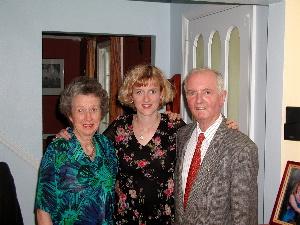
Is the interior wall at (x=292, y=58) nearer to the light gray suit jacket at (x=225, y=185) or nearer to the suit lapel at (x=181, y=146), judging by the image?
the light gray suit jacket at (x=225, y=185)

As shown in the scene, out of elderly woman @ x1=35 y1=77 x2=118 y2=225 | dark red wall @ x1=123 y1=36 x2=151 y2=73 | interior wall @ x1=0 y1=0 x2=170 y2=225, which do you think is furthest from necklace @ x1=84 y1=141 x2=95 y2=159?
dark red wall @ x1=123 y1=36 x2=151 y2=73

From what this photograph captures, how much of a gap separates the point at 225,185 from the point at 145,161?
58 cm

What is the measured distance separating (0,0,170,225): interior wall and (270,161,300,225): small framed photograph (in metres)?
1.96

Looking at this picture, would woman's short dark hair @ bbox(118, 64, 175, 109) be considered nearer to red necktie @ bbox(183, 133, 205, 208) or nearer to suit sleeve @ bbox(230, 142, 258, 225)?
red necktie @ bbox(183, 133, 205, 208)

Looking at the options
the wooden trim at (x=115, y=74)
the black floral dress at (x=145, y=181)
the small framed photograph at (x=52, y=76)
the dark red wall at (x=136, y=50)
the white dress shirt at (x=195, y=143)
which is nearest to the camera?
the white dress shirt at (x=195, y=143)

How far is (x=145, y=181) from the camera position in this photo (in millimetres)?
2158

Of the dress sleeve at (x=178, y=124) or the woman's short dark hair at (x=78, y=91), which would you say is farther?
the dress sleeve at (x=178, y=124)

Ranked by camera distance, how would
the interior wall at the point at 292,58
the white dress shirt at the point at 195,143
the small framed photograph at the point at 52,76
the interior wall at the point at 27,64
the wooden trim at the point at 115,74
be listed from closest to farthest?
the white dress shirt at the point at 195,143 < the interior wall at the point at 292,58 < the interior wall at the point at 27,64 < the wooden trim at the point at 115,74 < the small framed photograph at the point at 52,76

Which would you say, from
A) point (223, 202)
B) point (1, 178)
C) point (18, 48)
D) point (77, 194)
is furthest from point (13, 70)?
point (223, 202)

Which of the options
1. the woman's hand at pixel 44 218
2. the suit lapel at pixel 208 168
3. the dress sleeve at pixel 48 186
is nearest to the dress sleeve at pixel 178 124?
the suit lapel at pixel 208 168

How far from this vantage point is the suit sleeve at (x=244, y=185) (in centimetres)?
164

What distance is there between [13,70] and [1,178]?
3.46ft

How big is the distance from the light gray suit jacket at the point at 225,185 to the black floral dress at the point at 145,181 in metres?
0.29

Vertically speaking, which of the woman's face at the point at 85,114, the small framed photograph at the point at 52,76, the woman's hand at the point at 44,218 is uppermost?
the small framed photograph at the point at 52,76
